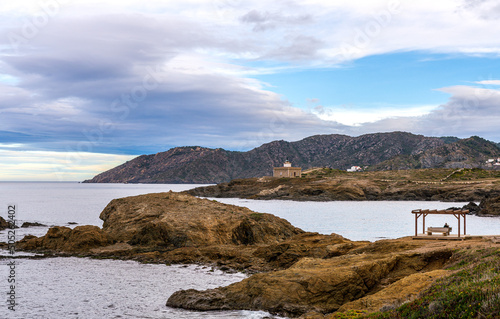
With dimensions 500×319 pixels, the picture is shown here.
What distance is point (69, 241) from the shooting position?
1478 inches

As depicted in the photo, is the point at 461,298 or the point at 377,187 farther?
the point at 377,187

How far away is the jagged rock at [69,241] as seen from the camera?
36875 millimetres

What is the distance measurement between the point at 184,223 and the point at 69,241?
10.1 metres

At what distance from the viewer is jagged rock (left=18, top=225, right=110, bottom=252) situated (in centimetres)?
3688

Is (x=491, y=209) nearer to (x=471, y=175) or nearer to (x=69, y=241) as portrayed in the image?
(x=471, y=175)

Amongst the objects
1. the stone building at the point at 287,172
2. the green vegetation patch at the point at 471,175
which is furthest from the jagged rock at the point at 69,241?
the green vegetation patch at the point at 471,175

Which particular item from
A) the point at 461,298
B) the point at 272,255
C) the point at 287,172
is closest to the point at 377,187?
the point at 287,172

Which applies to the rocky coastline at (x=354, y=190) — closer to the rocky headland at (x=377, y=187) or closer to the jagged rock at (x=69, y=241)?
the rocky headland at (x=377, y=187)

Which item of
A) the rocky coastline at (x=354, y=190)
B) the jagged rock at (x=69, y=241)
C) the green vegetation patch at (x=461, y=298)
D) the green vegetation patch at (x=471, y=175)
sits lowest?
the jagged rock at (x=69, y=241)

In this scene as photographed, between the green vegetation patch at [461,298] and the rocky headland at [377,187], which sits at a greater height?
the rocky headland at [377,187]

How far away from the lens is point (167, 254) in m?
33.9

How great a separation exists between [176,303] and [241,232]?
1986 centimetres

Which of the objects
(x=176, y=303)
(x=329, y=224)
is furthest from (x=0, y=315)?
(x=329, y=224)

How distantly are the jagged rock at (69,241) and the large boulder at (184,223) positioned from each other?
67.0 inches
